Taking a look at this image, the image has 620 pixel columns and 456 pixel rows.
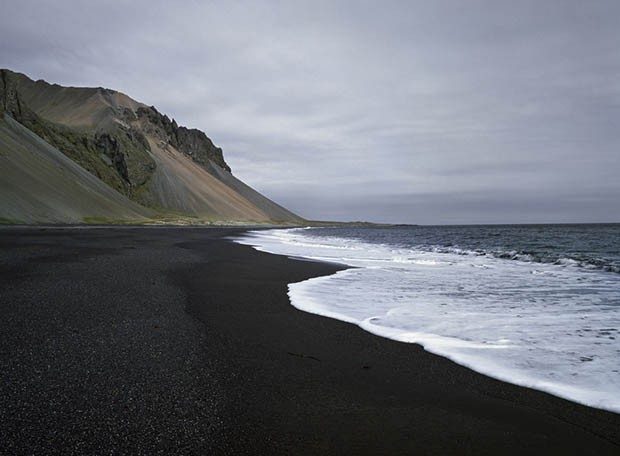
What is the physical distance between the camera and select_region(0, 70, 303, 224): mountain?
5453cm

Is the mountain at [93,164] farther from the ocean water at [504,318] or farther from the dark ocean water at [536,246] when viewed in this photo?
the ocean water at [504,318]

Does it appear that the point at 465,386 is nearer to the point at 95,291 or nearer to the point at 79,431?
the point at 79,431

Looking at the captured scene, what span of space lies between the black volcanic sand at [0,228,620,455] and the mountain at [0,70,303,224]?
47621mm

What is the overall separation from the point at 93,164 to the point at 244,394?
110 meters

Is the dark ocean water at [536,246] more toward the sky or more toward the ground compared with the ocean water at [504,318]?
more toward the sky

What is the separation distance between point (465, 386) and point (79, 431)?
3.57 metres

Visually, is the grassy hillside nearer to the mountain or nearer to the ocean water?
the mountain

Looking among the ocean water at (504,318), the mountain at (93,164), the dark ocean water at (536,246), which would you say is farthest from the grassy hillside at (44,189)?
the ocean water at (504,318)

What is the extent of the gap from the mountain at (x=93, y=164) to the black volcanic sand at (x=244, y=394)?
4762 cm

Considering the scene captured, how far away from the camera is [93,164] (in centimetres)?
9838


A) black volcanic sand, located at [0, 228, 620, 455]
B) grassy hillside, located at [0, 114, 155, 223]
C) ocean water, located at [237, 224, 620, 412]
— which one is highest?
grassy hillside, located at [0, 114, 155, 223]

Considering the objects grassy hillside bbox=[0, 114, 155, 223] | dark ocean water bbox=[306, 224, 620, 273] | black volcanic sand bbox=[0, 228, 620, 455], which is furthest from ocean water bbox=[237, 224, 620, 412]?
grassy hillside bbox=[0, 114, 155, 223]

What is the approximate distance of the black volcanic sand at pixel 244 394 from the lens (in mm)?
2902

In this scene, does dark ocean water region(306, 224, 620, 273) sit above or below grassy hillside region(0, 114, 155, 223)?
below
